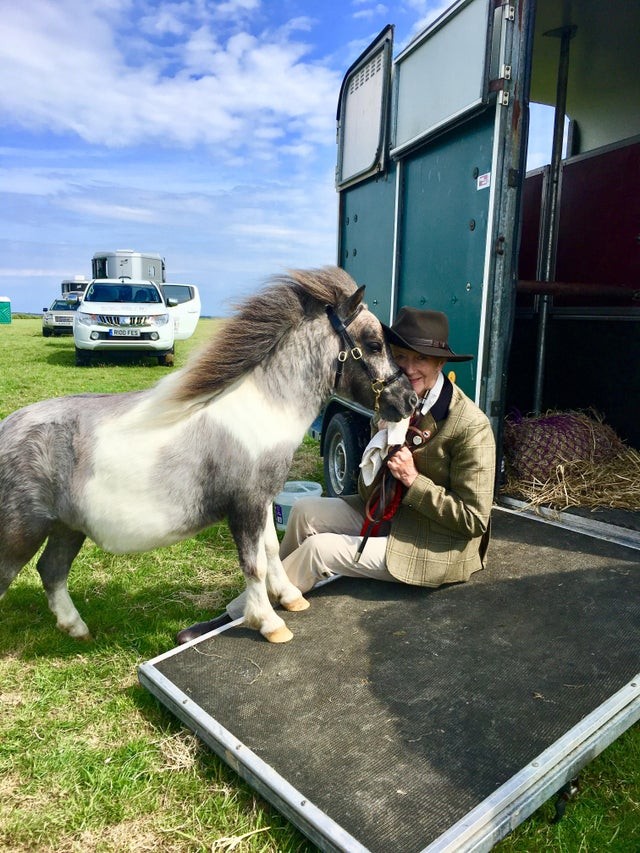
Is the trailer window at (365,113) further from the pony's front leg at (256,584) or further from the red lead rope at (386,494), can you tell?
the pony's front leg at (256,584)

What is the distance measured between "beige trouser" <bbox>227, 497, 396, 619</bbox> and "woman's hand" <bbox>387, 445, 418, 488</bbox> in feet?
1.36

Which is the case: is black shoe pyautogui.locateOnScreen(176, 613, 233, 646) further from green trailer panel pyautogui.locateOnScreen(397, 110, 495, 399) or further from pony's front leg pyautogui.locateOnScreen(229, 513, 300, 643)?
green trailer panel pyautogui.locateOnScreen(397, 110, 495, 399)

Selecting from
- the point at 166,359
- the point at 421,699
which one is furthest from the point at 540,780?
the point at 166,359

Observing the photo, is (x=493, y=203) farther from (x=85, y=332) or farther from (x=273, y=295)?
(x=85, y=332)

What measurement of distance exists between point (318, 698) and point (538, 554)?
67.2 inches

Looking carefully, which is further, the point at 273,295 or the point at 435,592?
the point at 435,592

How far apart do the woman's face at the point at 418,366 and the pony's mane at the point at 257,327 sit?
1.44 feet

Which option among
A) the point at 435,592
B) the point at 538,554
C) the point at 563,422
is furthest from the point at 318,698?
the point at 563,422

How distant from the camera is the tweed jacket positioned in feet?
8.63

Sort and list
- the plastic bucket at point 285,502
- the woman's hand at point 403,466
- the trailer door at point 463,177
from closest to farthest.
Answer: the woman's hand at point 403,466 → the trailer door at point 463,177 → the plastic bucket at point 285,502

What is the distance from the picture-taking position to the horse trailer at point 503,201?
3547mm

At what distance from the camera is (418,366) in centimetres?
266

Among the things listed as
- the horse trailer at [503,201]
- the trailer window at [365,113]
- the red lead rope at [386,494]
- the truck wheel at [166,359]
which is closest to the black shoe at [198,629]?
the red lead rope at [386,494]

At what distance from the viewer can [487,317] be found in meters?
3.64
